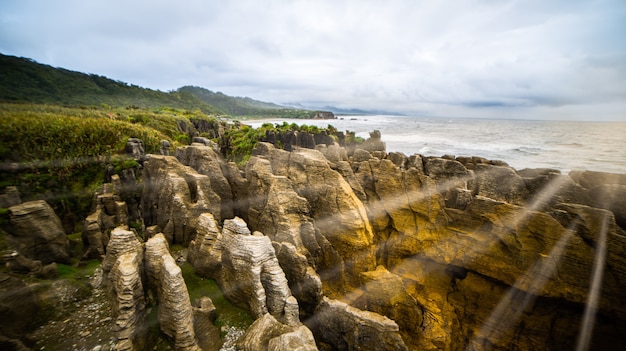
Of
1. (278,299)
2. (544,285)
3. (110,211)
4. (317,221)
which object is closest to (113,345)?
(278,299)

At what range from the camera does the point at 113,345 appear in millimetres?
5785

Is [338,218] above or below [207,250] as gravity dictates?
above

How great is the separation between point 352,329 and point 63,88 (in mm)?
104522

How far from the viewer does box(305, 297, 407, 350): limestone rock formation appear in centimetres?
686

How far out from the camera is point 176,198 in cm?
1035

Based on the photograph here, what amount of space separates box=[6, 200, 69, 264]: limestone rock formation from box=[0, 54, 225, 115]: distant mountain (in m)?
43.0

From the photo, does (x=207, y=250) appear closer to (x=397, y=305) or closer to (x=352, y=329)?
(x=352, y=329)

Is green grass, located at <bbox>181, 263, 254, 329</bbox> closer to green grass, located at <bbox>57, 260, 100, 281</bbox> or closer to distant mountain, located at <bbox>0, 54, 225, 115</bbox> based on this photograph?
green grass, located at <bbox>57, 260, 100, 281</bbox>

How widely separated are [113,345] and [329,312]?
5660mm

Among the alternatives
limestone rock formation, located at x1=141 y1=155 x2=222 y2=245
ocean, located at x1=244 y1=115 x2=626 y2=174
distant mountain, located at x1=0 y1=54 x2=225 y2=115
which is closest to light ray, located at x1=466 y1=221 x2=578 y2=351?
limestone rock formation, located at x1=141 y1=155 x2=222 y2=245

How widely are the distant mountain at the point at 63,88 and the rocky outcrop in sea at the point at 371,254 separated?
45899 mm

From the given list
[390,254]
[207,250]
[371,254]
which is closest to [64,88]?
[207,250]

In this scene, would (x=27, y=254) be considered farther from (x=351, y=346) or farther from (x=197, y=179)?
(x=351, y=346)

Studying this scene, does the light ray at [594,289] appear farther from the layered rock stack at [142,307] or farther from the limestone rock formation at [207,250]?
the limestone rock formation at [207,250]
